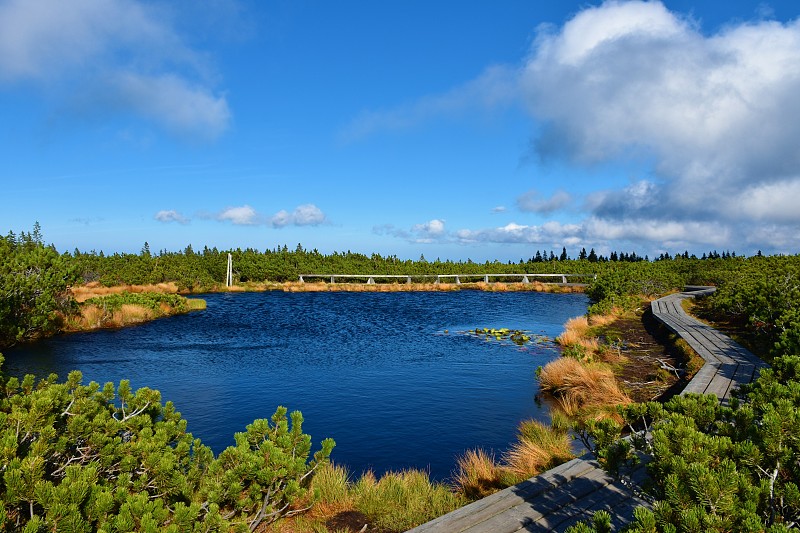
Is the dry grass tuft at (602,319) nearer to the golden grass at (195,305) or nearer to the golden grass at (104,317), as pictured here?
the golden grass at (104,317)

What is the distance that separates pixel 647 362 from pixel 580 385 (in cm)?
494

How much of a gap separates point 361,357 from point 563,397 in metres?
10.8

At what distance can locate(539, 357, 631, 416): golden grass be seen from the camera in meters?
14.2

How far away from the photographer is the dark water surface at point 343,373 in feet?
43.4

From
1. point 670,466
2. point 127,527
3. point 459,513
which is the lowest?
point 459,513

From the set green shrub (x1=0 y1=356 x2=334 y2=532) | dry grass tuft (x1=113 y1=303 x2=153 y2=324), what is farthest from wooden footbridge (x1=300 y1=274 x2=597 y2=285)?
green shrub (x1=0 y1=356 x2=334 y2=532)

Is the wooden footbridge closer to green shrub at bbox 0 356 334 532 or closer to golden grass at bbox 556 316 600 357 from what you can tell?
golden grass at bbox 556 316 600 357

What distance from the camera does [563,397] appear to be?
615 inches

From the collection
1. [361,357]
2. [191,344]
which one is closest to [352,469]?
[361,357]

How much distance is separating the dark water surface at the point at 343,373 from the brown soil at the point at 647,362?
125 inches

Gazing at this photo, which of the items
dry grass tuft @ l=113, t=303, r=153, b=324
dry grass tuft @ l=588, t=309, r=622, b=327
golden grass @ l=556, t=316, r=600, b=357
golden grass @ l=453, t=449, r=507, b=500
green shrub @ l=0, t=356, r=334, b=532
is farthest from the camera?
dry grass tuft @ l=113, t=303, r=153, b=324

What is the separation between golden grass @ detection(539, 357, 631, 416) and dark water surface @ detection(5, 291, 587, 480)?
90cm

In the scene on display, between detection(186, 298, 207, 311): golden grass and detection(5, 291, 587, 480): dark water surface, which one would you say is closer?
detection(5, 291, 587, 480): dark water surface

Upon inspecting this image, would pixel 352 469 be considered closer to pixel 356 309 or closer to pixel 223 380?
pixel 223 380
